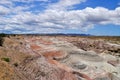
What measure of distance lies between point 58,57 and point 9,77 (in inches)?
619

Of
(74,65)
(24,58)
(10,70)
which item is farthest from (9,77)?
(74,65)

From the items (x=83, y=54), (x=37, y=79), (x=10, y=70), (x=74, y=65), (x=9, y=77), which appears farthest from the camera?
(x=83, y=54)

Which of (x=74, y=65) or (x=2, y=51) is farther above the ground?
(x=2, y=51)

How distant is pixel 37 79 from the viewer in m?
24.2

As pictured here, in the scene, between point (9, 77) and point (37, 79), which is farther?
point (37, 79)

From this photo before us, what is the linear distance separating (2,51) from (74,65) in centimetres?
1025

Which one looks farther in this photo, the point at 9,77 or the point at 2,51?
the point at 2,51

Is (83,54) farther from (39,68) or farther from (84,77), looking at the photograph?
(39,68)

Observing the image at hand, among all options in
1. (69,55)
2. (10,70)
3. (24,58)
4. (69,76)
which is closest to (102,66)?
(69,55)

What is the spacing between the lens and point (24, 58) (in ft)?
90.7

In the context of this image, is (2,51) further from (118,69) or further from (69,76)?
(118,69)

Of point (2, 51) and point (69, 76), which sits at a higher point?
point (2, 51)

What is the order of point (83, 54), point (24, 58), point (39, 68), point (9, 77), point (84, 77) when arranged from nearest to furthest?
1. point (9, 77)
2. point (39, 68)
3. point (24, 58)
4. point (84, 77)
5. point (83, 54)

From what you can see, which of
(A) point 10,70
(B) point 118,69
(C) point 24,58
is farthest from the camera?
(B) point 118,69
